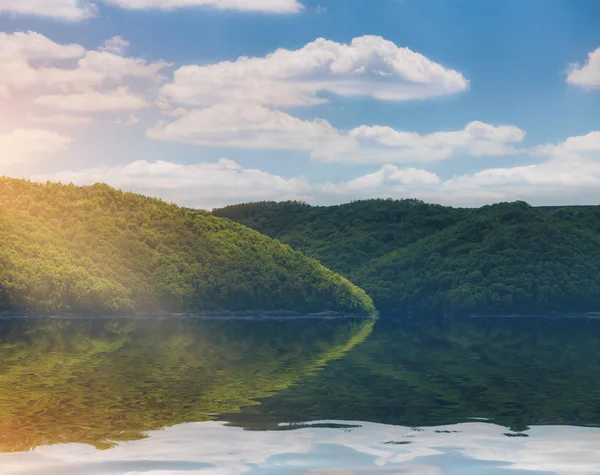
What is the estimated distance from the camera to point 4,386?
28.5 metres

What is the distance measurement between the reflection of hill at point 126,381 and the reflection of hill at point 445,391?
1535mm

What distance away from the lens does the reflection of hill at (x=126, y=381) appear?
66.3 ft

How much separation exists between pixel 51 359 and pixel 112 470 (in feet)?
85.6

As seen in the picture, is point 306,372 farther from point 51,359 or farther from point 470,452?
point 470,452

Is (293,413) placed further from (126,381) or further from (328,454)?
(126,381)

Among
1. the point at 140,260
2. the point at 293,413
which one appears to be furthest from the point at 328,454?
the point at 140,260

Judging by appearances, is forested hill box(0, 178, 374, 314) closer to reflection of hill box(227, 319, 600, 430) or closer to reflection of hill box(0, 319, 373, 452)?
reflection of hill box(0, 319, 373, 452)

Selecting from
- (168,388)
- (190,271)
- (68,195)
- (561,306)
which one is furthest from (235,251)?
(168,388)

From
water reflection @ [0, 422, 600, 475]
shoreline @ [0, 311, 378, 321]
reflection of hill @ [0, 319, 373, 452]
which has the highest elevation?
water reflection @ [0, 422, 600, 475]

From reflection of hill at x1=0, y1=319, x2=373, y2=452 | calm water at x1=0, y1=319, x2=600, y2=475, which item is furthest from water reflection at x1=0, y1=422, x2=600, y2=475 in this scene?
reflection of hill at x1=0, y1=319, x2=373, y2=452

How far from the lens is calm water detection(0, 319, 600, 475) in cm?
1630

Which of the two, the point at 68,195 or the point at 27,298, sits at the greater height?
the point at 68,195

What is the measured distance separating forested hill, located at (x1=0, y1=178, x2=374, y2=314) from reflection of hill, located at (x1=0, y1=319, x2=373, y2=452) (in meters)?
49.5

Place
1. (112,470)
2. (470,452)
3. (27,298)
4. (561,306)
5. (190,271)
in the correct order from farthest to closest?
(561,306) → (190,271) → (27,298) → (470,452) → (112,470)
